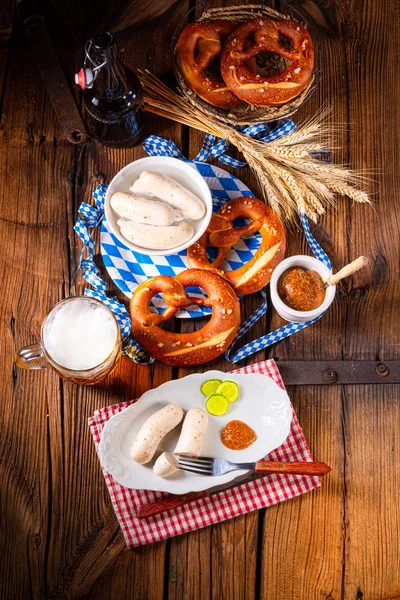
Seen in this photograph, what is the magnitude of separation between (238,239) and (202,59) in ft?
1.81

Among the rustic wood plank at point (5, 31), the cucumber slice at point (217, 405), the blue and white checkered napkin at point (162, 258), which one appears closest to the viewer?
the cucumber slice at point (217, 405)

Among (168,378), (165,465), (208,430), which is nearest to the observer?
(165,465)

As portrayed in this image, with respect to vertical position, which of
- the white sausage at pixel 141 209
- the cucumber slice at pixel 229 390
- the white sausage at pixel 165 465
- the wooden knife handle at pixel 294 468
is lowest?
the wooden knife handle at pixel 294 468

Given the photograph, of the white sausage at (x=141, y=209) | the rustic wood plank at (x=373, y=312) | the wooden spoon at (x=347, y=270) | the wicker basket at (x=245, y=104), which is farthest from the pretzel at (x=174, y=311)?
the wicker basket at (x=245, y=104)

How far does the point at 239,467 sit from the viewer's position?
1.67 m

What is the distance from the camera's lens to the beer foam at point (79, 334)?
1.70 m

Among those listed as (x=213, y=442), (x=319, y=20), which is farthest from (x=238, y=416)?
(x=319, y=20)

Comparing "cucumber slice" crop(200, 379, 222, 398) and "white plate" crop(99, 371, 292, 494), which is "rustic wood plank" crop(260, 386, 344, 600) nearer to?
"white plate" crop(99, 371, 292, 494)

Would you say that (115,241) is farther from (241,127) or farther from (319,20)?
(319,20)

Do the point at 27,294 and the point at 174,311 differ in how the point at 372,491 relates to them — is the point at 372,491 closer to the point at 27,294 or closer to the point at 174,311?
the point at 174,311

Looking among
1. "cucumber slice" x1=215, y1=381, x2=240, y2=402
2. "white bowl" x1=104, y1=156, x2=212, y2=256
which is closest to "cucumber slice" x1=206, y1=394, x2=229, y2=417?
"cucumber slice" x1=215, y1=381, x2=240, y2=402

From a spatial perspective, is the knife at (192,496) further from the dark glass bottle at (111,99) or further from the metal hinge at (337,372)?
the dark glass bottle at (111,99)

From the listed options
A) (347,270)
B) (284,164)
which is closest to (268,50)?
(284,164)

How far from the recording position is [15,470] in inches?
70.0
